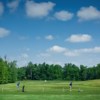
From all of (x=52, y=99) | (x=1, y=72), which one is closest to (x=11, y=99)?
(x=52, y=99)

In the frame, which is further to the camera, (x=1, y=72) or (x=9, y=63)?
(x=9, y=63)

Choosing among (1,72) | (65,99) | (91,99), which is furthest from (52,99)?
(1,72)

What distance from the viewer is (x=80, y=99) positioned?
1853 inches

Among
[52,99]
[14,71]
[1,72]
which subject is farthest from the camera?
[14,71]

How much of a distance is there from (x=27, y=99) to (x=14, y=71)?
11335 cm

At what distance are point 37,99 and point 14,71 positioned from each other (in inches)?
4477

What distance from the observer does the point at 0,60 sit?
14375 centimetres

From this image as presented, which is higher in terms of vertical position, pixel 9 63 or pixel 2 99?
pixel 9 63

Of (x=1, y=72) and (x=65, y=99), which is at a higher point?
(x=1, y=72)

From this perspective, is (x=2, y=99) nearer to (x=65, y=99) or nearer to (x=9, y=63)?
(x=65, y=99)

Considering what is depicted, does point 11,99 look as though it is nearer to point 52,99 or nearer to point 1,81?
point 52,99

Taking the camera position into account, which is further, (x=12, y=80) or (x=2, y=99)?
(x=12, y=80)

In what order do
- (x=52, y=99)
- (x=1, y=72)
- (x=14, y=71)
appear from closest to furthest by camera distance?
(x=52, y=99), (x=1, y=72), (x=14, y=71)

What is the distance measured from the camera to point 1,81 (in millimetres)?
137250
